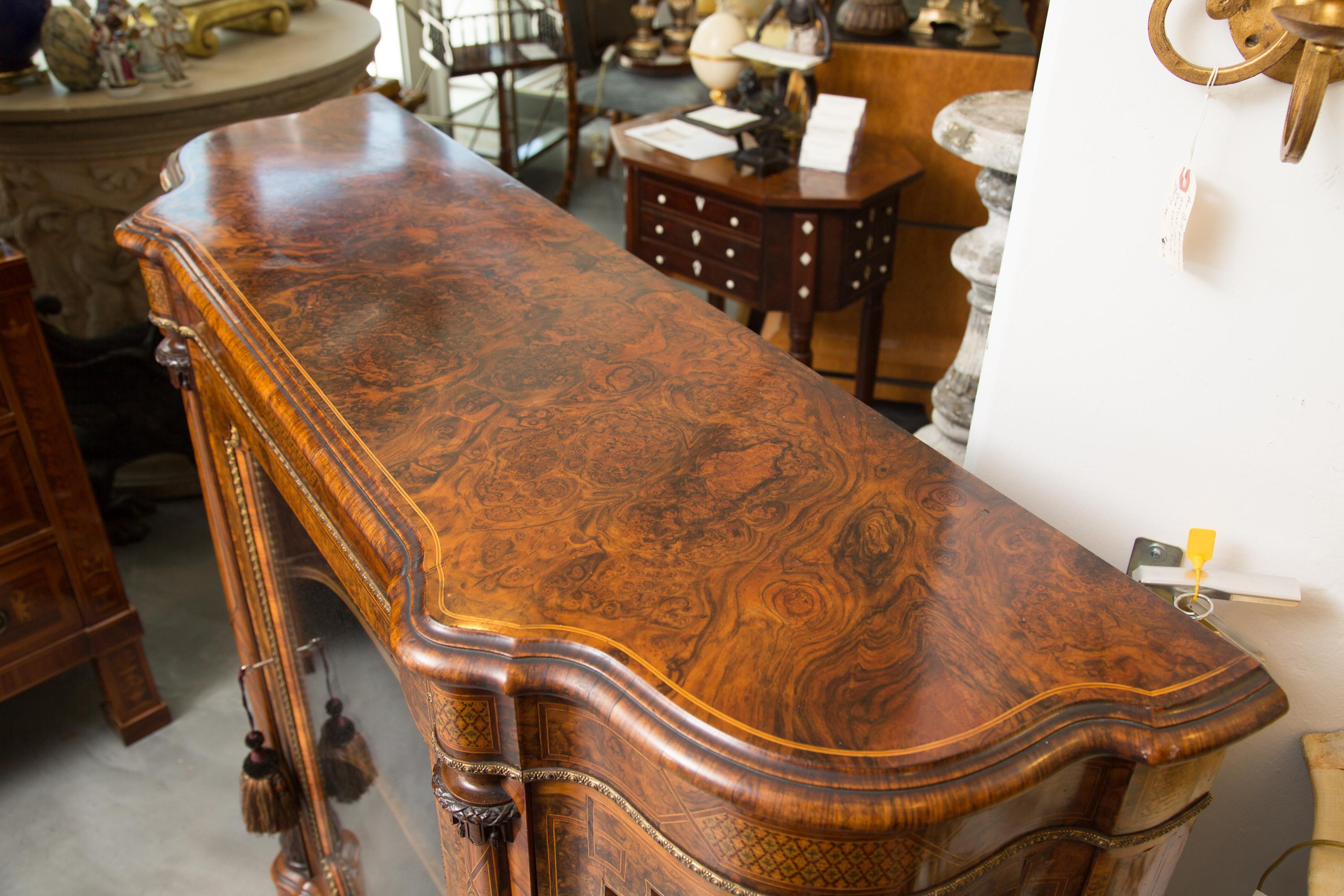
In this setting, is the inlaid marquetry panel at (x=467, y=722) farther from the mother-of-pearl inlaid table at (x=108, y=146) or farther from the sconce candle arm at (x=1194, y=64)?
the mother-of-pearl inlaid table at (x=108, y=146)

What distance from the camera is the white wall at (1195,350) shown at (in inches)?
36.8

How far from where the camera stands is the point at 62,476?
6.86ft

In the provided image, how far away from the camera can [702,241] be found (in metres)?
2.73

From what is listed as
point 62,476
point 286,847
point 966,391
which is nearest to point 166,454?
point 62,476

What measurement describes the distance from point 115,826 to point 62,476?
0.76 meters

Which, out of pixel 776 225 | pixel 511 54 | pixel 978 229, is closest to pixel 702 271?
pixel 776 225

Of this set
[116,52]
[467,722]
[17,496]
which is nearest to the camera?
[467,722]

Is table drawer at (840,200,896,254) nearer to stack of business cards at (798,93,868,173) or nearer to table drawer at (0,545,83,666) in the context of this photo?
stack of business cards at (798,93,868,173)

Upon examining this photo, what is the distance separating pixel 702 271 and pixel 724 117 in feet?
1.45

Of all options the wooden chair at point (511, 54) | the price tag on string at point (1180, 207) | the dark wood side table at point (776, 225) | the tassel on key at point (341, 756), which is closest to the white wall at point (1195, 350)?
the price tag on string at point (1180, 207)

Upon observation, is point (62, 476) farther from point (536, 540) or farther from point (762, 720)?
point (762, 720)

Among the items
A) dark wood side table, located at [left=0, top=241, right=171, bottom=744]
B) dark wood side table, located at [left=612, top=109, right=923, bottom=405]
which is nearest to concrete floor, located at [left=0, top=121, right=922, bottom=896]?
dark wood side table, located at [left=0, top=241, right=171, bottom=744]

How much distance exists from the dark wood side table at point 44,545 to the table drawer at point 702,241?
1495 mm

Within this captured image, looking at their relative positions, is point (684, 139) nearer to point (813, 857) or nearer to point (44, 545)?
point (44, 545)
